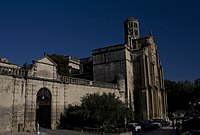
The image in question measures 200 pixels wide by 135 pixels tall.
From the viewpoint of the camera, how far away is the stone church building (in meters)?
27.3

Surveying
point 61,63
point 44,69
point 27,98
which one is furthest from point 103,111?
point 61,63

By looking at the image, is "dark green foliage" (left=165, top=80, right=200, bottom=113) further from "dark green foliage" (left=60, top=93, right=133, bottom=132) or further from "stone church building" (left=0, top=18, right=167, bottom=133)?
"dark green foliage" (left=60, top=93, right=133, bottom=132)

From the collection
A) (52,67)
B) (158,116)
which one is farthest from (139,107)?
(52,67)

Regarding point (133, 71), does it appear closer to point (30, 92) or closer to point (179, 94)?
point (179, 94)

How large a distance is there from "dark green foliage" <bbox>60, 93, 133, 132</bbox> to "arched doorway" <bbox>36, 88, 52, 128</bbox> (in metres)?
2.07

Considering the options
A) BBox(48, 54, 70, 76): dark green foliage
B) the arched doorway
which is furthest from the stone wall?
BBox(48, 54, 70, 76): dark green foliage

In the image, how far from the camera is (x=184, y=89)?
224 ft

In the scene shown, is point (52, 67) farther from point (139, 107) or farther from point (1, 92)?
point (139, 107)

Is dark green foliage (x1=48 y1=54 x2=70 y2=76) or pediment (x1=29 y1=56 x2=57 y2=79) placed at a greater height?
dark green foliage (x1=48 y1=54 x2=70 y2=76)

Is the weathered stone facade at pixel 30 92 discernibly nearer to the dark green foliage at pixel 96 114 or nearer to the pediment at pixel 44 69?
the pediment at pixel 44 69

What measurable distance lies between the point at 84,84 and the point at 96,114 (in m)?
7.07

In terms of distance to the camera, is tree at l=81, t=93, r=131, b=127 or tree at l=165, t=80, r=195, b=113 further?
tree at l=165, t=80, r=195, b=113

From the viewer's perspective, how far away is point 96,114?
31219 millimetres

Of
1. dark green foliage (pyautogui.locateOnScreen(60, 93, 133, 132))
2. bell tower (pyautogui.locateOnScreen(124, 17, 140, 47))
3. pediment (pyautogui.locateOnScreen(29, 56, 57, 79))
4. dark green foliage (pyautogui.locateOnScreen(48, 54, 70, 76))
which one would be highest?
bell tower (pyautogui.locateOnScreen(124, 17, 140, 47))
